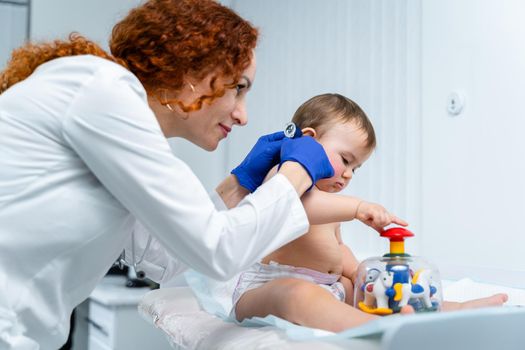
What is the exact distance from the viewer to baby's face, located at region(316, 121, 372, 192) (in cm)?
145

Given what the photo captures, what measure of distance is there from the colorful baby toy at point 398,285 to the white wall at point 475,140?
0.60 m

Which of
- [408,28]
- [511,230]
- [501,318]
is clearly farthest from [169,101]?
[408,28]

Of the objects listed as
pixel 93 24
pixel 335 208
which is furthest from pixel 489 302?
pixel 93 24

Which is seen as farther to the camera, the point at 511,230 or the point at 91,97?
the point at 511,230

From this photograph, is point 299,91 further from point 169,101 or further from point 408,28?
point 169,101

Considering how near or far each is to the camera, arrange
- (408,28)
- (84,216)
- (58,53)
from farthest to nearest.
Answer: (408,28), (58,53), (84,216)

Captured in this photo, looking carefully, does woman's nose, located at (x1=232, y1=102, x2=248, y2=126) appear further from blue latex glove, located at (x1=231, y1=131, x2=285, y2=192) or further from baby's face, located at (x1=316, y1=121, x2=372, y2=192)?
baby's face, located at (x1=316, y1=121, x2=372, y2=192)

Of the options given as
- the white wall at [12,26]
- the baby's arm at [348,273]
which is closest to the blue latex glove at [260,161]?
the baby's arm at [348,273]

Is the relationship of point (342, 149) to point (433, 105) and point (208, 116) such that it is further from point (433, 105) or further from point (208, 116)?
point (433, 105)

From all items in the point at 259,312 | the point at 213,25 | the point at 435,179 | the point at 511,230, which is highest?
the point at 213,25

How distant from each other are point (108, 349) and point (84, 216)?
1685mm

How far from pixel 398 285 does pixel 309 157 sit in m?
0.28

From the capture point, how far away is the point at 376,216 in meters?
1.12

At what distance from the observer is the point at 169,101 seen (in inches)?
46.4
